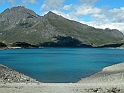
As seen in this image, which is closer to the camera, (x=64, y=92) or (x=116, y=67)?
(x=64, y=92)

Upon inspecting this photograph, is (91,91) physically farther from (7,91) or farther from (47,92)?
(7,91)

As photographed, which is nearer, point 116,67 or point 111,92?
point 111,92

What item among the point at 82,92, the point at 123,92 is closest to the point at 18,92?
the point at 82,92

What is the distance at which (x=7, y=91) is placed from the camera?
82.8ft

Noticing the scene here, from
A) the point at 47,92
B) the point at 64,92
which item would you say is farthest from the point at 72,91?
the point at 47,92

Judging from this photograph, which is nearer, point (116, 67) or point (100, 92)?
point (100, 92)

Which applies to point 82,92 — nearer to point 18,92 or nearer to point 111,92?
point 111,92

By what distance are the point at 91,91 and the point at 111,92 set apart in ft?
7.12

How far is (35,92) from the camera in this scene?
25.2 m

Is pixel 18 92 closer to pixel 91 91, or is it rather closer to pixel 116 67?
pixel 91 91

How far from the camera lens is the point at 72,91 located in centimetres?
2633

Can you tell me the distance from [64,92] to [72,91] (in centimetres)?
131

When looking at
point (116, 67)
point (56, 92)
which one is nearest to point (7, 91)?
point (56, 92)

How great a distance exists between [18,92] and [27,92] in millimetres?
938
